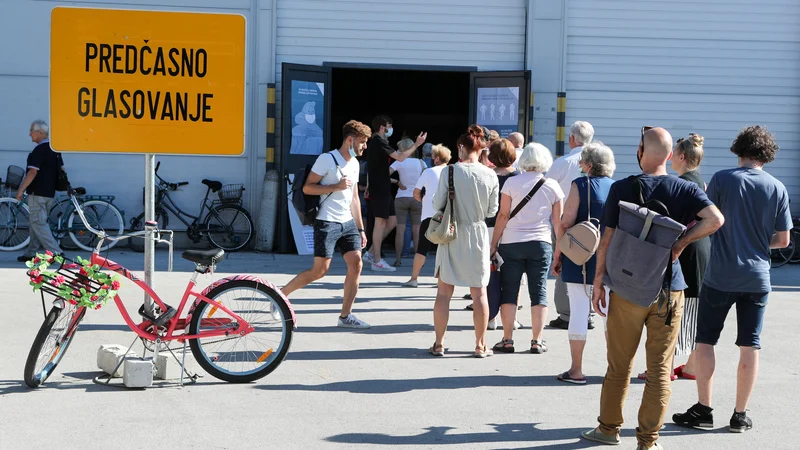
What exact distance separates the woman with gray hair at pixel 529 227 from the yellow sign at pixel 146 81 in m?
2.18

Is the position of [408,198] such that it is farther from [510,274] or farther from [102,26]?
[102,26]

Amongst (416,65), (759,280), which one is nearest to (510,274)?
(759,280)

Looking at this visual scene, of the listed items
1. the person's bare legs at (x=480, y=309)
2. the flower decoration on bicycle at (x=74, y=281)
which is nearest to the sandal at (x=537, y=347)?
the person's bare legs at (x=480, y=309)

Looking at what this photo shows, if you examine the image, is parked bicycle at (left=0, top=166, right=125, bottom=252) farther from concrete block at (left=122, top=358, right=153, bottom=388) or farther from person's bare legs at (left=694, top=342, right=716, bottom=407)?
person's bare legs at (left=694, top=342, right=716, bottom=407)

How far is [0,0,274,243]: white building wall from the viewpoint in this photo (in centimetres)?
1450

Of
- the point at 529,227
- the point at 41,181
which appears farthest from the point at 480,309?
the point at 41,181

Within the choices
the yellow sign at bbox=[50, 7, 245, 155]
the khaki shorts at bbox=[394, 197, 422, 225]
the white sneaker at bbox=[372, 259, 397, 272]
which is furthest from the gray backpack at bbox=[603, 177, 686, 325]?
the khaki shorts at bbox=[394, 197, 422, 225]

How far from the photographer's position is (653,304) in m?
5.12

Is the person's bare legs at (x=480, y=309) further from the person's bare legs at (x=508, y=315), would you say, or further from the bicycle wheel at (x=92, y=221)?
the bicycle wheel at (x=92, y=221)

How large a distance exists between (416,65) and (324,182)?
7108mm

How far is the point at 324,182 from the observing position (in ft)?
27.5

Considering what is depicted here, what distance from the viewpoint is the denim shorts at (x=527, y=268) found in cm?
773

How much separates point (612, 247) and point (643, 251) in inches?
7.3

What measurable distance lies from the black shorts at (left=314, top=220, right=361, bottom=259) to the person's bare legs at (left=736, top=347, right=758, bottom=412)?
3.60m
